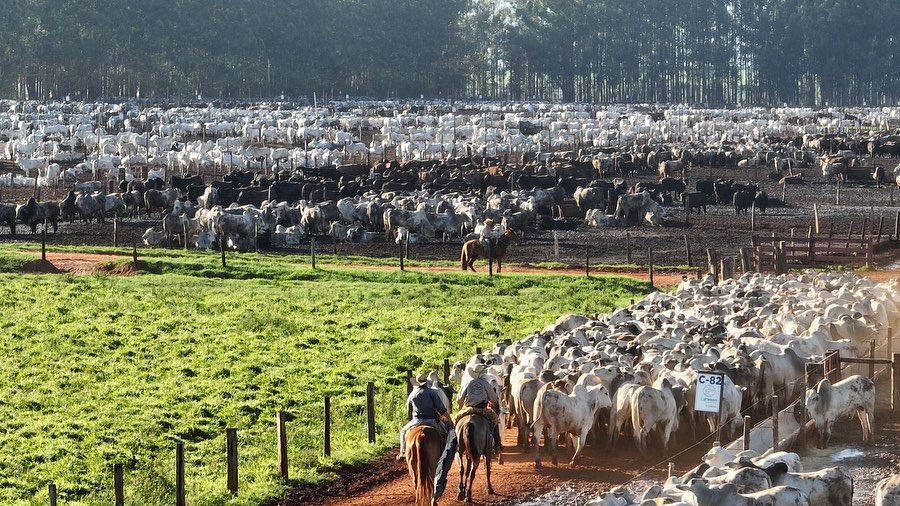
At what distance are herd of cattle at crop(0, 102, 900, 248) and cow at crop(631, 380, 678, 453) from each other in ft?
105

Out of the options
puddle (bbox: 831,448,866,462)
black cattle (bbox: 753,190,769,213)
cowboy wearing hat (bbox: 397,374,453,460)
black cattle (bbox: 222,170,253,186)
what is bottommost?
puddle (bbox: 831,448,866,462)

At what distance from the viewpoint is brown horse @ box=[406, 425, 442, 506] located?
18062 mm

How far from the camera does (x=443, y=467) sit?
58.5ft

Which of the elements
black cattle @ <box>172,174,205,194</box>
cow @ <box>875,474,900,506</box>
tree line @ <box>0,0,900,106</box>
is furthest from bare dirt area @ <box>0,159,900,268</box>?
tree line @ <box>0,0,900,106</box>

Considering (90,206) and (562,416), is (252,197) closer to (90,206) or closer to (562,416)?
(90,206)

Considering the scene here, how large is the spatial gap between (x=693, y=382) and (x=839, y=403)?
221 cm

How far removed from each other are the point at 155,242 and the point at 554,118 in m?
79.9

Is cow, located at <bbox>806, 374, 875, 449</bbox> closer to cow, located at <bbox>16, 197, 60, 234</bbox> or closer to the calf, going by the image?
the calf

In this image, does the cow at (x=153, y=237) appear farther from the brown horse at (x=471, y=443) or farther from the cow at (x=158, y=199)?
the brown horse at (x=471, y=443)

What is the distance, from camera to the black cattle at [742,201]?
62.2 meters

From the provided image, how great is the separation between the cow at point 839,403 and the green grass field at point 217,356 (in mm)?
6796

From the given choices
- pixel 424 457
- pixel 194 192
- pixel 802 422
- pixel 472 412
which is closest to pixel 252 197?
pixel 194 192

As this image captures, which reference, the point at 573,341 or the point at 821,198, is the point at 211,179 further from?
the point at 573,341

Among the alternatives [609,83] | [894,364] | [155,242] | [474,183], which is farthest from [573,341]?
[609,83]
